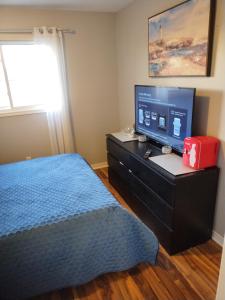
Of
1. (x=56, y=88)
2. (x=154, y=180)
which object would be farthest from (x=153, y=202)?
(x=56, y=88)

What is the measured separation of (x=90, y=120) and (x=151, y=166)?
6.18 feet

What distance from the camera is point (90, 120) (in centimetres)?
361

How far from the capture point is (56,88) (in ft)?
10.4

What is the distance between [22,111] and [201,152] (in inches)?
101

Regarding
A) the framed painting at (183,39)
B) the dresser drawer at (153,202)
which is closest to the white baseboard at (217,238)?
the dresser drawer at (153,202)

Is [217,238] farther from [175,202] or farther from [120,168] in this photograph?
[120,168]

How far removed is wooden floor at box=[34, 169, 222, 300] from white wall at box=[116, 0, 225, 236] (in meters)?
0.37

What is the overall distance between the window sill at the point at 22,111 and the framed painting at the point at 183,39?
1778 mm

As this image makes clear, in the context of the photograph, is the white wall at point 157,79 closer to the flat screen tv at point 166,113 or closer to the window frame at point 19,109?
the flat screen tv at point 166,113

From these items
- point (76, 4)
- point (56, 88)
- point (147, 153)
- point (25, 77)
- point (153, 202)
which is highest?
point (76, 4)

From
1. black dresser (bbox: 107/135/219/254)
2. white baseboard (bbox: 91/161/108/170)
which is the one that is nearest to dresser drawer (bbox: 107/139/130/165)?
black dresser (bbox: 107/135/219/254)

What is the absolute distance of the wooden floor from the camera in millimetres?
1580

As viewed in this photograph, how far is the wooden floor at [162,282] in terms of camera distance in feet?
5.18

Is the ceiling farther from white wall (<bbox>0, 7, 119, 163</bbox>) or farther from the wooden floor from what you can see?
the wooden floor
